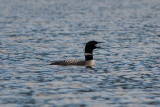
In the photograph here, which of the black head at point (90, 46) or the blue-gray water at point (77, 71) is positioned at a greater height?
the black head at point (90, 46)

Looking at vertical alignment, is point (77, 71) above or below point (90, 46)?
below

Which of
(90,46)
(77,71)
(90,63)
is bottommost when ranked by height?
(77,71)

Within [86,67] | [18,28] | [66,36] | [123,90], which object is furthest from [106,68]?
[18,28]

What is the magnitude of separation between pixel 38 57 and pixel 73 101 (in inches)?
504

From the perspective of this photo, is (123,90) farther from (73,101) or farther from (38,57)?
(38,57)

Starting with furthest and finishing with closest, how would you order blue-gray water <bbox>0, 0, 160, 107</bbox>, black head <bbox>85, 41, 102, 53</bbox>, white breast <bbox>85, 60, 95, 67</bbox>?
black head <bbox>85, 41, 102, 53</bbox>
white breast <bbox>85, 60, 95, 67</bbox>
blue-gray water <bbox>0, 0, 160, 107</bbox>

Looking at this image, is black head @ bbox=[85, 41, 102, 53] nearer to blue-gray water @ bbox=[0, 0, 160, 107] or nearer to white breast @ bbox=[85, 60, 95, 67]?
white breast @ bbox=[85, 60, 95, 67]

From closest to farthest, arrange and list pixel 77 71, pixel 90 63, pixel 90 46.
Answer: pixel 77 71 → pixel 90 63 → pixel 90 46

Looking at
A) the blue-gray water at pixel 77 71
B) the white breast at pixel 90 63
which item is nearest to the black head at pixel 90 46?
the white breast at pixel 90 63

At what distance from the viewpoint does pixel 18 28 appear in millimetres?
50812

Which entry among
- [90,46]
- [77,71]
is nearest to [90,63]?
[90,46]

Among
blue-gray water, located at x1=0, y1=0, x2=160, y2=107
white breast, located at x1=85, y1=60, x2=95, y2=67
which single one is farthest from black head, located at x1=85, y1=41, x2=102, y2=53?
blue-gray water, located at x1=0, y1=0, x2=160, y2=107

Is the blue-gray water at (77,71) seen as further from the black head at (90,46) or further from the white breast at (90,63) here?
the black head at (90,46)

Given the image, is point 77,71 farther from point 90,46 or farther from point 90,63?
point 90,46
